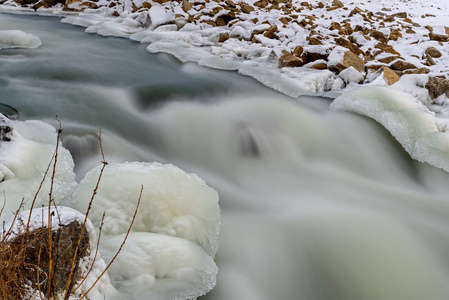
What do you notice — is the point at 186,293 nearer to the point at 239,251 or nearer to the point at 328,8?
the point at 239,251

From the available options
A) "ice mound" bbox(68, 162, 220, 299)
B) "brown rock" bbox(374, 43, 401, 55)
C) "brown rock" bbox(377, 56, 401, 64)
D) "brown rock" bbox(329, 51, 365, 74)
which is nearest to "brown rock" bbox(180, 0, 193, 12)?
"brown rock" bbox(329, 51, 365, 74)

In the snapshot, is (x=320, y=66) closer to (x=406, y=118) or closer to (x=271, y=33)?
(x=271, y=33)

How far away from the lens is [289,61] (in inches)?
215

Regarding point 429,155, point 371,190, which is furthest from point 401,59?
point 371,190

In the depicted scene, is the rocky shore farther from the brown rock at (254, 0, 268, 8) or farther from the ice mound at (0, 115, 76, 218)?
the ice mound at (0, 115, 76, 218)

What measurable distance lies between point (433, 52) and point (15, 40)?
594 centimetres

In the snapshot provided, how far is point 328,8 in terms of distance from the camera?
28.6 ft

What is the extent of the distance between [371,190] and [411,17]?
730cm

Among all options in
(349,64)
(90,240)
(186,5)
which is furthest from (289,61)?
(90,240)

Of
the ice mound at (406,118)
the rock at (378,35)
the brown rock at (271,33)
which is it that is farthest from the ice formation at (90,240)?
the rock at (378,35)

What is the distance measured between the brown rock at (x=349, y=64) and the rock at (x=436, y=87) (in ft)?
3.06

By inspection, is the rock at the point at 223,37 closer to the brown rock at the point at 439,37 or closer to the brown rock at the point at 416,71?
the brown rock at the point at 416,71

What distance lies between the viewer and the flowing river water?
8.18 feet

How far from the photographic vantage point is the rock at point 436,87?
180 inches
